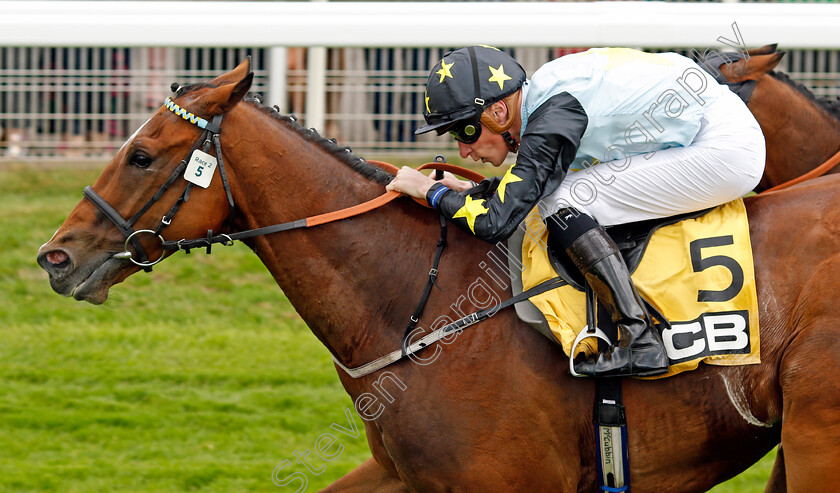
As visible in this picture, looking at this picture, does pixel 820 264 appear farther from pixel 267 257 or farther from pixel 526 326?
pixel 267 257

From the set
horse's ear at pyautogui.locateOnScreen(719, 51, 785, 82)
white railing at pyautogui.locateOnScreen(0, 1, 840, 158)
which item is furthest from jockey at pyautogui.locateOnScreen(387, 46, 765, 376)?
white railing at pyautogui.locateOnScreen(0, 1, 840, 158)

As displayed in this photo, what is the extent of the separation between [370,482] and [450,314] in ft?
2.74

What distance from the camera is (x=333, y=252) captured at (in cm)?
353

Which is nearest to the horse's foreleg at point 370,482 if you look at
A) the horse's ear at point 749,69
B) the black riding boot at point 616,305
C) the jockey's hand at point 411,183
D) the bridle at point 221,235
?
the bridle at point 221,235

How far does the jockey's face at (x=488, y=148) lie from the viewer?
347cm

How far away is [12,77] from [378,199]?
19.9 feet

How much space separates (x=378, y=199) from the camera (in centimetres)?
355

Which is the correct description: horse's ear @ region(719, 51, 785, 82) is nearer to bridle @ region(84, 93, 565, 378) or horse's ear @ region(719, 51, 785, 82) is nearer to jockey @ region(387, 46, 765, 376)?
A: jockey @ region(387, 46, 765, 376)

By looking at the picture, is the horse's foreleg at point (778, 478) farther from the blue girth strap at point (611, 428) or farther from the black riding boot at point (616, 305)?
the black riding boot at point (616, 305)

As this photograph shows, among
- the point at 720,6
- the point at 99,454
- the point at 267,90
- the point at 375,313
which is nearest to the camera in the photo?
the point at 375,313

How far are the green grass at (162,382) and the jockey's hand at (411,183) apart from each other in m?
2.17

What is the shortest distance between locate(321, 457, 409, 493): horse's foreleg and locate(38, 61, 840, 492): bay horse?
0.58 ft

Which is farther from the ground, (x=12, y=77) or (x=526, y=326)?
(x=12, y=77)

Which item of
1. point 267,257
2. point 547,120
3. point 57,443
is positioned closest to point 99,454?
point 57,443
